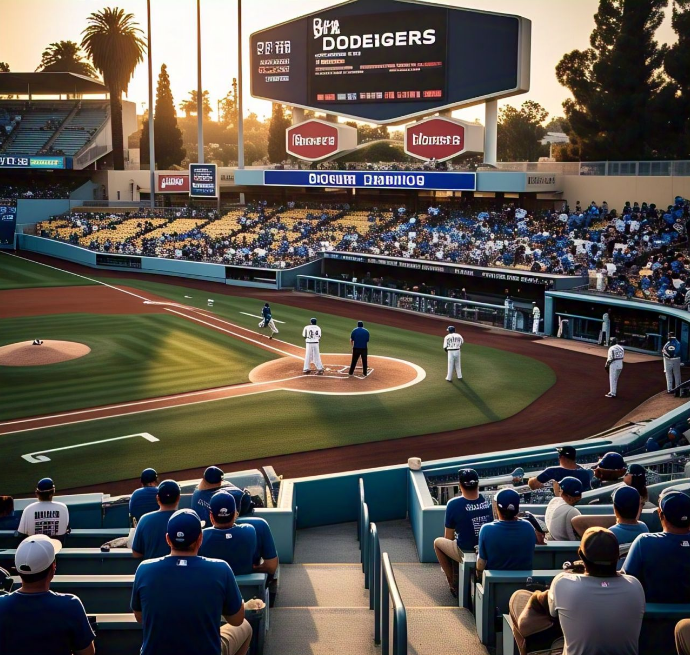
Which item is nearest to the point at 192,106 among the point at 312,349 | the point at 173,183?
the point at 173,183

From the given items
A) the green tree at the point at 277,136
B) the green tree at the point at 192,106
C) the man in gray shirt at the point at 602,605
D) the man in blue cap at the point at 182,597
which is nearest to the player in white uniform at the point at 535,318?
the man in gray shirt at the point at 602,605

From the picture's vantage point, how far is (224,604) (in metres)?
5.16

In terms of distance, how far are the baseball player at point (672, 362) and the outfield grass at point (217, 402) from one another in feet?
11.5

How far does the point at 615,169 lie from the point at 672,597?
38.6 meters

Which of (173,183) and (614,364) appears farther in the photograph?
(173,183)

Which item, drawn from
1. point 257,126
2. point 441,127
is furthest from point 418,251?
point 257,126


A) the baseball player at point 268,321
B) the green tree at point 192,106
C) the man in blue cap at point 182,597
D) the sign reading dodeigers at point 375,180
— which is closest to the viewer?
the man in blue cap at point 182,597

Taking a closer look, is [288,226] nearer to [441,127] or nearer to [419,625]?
[441,127]

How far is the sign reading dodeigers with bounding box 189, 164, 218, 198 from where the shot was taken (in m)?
57.0

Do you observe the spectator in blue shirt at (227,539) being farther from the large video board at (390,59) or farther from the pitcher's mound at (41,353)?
the large video board at (390,59)

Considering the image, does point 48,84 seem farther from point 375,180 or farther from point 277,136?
point 375,180

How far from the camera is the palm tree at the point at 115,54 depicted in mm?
73062

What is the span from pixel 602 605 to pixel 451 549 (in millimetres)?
3859

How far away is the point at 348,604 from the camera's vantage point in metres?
8.68
